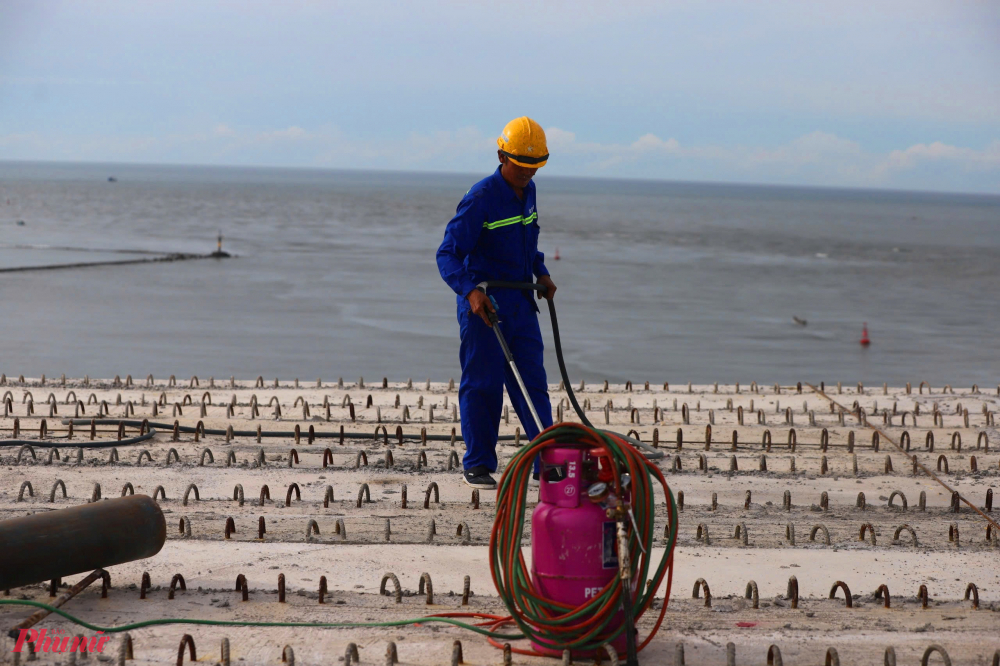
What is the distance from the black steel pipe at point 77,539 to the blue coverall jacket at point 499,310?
1943mm

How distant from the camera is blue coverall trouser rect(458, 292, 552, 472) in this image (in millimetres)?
5309

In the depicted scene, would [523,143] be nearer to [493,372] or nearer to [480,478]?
[493,372]

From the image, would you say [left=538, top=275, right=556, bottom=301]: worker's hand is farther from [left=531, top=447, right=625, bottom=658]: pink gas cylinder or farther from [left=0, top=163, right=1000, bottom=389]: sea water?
[left=0, top=163, right=1000, bottom=389]: sea water

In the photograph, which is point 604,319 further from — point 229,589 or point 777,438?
point 229,589

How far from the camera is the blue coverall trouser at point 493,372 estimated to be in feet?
17.4

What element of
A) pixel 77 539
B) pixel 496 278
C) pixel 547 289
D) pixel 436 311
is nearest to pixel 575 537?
pixel 77 539

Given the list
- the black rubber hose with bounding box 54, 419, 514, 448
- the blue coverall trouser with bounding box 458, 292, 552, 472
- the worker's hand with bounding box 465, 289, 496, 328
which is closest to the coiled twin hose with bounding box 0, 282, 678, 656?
the worker's hand with bounding box 465, 289, 496, 328

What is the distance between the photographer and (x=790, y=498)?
17.6ft

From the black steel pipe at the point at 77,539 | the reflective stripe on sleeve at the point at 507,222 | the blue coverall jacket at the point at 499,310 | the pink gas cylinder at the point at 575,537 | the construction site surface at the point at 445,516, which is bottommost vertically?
the construction site surface at the point at 445,516

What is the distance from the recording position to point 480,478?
215 inches

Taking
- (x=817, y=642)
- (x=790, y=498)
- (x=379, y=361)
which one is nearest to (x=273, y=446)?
(x=790, y=498)

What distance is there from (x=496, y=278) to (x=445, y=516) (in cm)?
130

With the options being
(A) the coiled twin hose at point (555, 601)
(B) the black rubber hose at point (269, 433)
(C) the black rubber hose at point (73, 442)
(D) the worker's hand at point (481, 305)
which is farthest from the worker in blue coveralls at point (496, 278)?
(C) the black rubber hose at point (73, 442)

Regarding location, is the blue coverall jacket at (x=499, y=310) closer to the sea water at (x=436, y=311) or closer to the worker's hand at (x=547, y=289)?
the worker's hand at (x=547, y=289)
